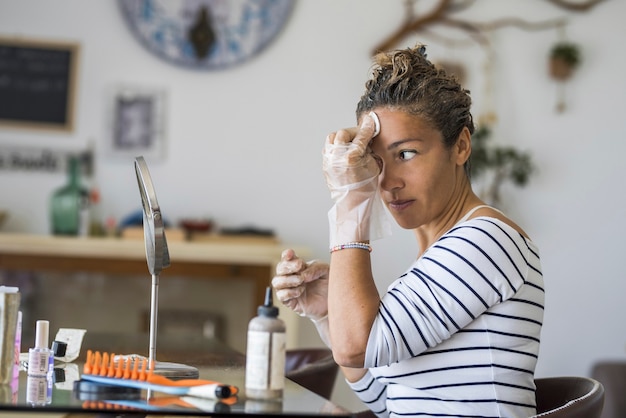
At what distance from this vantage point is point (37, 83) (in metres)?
3.96

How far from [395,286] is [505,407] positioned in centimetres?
28

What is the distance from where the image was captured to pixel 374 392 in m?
1.91

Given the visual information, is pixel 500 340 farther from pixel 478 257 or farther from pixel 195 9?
pixel 195 9

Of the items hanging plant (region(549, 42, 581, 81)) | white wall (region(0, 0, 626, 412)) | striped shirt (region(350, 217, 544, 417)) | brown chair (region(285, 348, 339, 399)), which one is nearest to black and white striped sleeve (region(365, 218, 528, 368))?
striped shirt (region(350, 217, 544, 417))

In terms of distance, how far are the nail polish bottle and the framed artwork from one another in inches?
97.5

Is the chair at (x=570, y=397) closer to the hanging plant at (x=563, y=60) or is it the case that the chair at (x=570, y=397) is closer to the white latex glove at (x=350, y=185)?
the white latex glove at (x=350, y=185)

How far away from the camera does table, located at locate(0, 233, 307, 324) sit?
352cm

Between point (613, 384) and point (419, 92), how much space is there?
8.01 ft

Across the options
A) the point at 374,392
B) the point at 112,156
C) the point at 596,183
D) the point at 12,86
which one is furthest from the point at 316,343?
the point at 374,392

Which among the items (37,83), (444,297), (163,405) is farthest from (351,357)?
(37,83)

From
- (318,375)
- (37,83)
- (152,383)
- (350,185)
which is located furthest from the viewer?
(37,83)

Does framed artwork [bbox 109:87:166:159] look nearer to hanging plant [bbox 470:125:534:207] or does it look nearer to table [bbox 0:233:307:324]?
table [bbox 0:233:307:324]

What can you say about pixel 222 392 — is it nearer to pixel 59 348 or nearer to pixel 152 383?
pixel 152 383

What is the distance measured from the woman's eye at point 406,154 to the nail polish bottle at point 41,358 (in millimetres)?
725
